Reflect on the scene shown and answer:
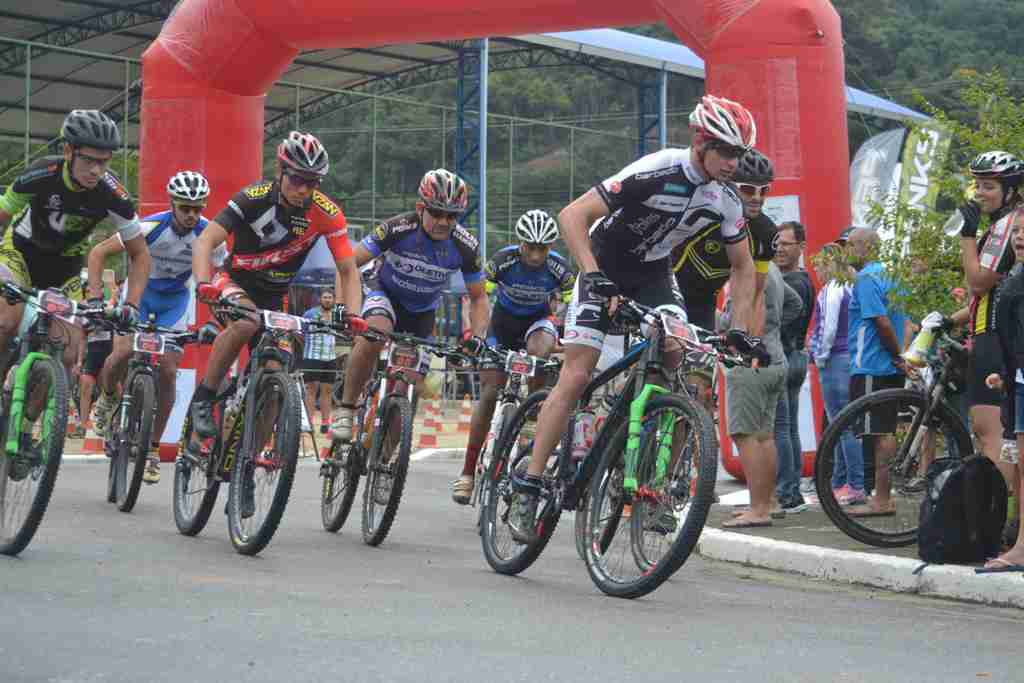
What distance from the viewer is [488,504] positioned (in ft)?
26.8

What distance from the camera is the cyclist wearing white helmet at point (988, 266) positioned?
816cm

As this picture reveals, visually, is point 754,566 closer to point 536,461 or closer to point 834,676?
point 536,461

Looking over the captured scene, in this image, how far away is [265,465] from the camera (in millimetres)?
8211

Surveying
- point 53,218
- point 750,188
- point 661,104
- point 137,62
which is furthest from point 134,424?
point 661,104

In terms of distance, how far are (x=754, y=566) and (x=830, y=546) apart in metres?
0.43

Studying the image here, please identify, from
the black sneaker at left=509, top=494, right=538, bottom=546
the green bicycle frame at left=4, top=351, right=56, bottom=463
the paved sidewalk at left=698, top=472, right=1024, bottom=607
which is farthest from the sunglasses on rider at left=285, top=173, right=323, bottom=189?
the paved sidewalk at left=698, top=472, right=1024, bottom=607

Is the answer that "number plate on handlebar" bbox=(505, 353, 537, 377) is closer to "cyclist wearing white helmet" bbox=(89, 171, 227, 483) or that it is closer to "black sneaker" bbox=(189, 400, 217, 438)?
"black sneaker" bbox=(189, 400, 217, 438)

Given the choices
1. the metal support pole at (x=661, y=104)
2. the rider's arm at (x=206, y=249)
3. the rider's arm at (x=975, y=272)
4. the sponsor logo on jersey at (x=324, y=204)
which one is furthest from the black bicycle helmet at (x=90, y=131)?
the metal support pole at (x=661, y=104)

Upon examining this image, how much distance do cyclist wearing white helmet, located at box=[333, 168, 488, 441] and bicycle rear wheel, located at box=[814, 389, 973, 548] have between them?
7.90ft

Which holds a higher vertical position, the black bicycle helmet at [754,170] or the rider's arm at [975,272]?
the black bicycle helmet at [754,170]

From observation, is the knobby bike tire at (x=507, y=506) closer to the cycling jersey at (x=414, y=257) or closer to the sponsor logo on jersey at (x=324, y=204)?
the sponsor logo on jersey at (x=324, y=204)

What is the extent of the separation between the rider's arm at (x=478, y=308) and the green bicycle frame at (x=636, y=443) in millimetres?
3340

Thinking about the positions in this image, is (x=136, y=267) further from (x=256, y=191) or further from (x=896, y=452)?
(x=896, y=452)

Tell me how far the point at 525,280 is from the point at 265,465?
3.53 metres
